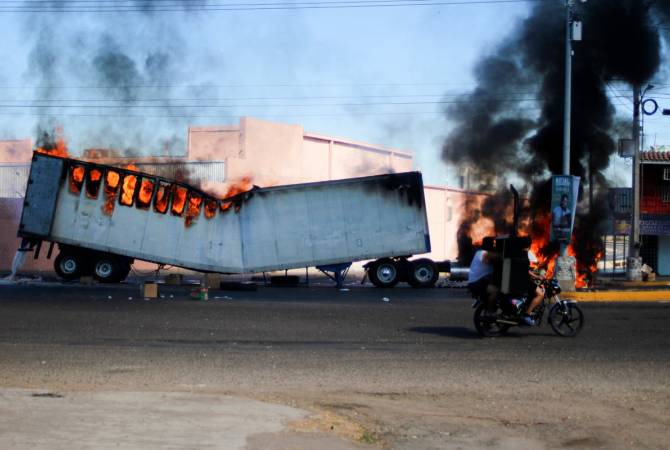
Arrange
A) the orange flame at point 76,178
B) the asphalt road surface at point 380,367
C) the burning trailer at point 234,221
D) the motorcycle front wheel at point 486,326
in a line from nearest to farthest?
the asphalt road surface at point 380,367 < the motorcycle front wheel at point 486,326 < the orange flame at point 76,178 < the burning trailer at point 234,221

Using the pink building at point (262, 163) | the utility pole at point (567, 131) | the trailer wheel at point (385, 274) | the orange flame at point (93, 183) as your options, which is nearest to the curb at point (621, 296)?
the utility pole at point (567, 131)

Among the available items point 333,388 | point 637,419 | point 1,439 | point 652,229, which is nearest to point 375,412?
point 333,388

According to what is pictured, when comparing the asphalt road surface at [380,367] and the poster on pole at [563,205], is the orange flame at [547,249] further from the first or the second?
the asphalt road surface at [380,367]

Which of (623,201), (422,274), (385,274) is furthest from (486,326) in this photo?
(623,201)

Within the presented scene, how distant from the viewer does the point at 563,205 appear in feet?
86.4

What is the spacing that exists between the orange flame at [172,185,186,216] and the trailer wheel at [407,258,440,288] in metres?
8.03

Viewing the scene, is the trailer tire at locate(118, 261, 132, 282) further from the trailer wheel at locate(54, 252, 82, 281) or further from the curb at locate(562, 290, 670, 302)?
the curb at locate(562, 290, 670, 302)

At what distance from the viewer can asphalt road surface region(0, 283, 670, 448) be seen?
7703 millimetres

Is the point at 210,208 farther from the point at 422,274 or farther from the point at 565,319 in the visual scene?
the point at 565,319

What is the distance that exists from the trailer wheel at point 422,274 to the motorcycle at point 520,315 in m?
16.0

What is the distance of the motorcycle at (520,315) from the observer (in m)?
14.1

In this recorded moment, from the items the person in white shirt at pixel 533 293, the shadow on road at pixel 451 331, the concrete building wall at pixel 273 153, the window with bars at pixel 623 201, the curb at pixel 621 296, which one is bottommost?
the shadow on road at pixel 451 331

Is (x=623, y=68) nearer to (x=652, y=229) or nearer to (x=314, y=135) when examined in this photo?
(x=652, y=229)

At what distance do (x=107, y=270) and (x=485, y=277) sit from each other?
1930cm
